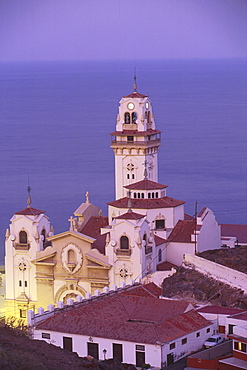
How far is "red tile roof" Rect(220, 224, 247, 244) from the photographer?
58.8 metres

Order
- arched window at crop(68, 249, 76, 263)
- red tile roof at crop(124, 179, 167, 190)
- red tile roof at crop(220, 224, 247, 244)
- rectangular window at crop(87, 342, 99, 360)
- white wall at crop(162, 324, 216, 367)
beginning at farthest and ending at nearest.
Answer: red tile roof at crop(220, 224, 247, 244)
red tile roof at crop(124, 179, 167, 190)
arched window at crop(68, 249, 76, 263)
rectangular window at crop(87, 342, 99, 360)
white wall at crop(162, 324, 216, 367)

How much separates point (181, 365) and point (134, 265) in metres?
10.9

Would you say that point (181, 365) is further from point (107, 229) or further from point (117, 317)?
point (107, 229)

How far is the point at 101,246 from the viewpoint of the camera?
1934 inches

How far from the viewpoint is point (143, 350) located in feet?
122

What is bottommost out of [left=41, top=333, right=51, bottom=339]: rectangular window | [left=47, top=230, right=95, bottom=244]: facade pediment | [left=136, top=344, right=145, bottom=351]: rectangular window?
[left=136, top=344, right=145, bottom=351]: rectangular window

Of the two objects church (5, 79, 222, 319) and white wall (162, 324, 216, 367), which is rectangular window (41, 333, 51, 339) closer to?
white wall (162, 324, 216, 367)

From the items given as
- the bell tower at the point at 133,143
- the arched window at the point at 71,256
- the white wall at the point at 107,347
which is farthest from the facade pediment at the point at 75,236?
the white wall at the point at 107,347

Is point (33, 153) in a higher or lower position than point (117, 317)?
higher

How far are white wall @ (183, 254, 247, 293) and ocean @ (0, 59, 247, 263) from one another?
24.4m

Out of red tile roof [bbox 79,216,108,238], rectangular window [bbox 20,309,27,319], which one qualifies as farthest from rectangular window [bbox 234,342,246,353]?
red tile roof [bbox 79,216,108,238]

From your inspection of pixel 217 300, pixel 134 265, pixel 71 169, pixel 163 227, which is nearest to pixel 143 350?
pixel 217 300

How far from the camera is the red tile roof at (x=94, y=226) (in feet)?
174

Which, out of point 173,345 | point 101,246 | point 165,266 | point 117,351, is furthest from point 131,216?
point 173,345
